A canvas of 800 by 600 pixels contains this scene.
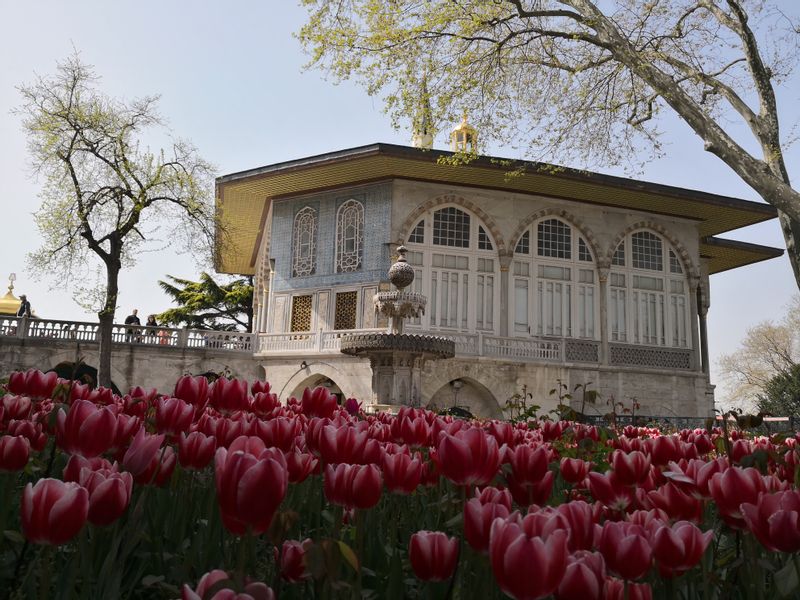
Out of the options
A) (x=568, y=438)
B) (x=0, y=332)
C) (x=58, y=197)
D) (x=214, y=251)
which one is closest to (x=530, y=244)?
(x=214, y=251)

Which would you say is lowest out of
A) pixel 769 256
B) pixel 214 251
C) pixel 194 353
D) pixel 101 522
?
pixel 101 522

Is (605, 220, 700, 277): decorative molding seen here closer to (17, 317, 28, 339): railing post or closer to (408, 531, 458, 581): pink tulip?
(17, 317, 28, 339): railing post

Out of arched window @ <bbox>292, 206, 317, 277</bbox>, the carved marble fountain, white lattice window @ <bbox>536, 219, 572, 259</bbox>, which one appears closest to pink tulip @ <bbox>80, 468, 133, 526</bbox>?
the carved marble fountain

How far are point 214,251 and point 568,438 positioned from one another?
1878 centimetres

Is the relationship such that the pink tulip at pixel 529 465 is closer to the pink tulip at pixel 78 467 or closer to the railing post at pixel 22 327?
the pink tulip at pixel 78 467

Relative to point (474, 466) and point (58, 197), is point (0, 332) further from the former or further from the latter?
point (474, 466)

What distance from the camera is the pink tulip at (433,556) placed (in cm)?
103

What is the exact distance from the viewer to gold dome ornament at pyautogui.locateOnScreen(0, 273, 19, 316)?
29.7 meters

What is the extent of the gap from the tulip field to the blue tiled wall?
17761mm

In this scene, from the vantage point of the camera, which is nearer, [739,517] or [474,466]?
[739,517]

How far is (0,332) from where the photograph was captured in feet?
63.7

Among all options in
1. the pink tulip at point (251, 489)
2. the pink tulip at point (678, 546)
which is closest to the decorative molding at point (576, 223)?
the pink tulip at point (678, 546)

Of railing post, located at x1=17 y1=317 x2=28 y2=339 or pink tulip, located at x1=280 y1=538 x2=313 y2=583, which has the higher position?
railing post, located at x1=17 y1=317 x2=28 y2=339

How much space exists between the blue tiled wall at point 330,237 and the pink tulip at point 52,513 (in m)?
18.7
